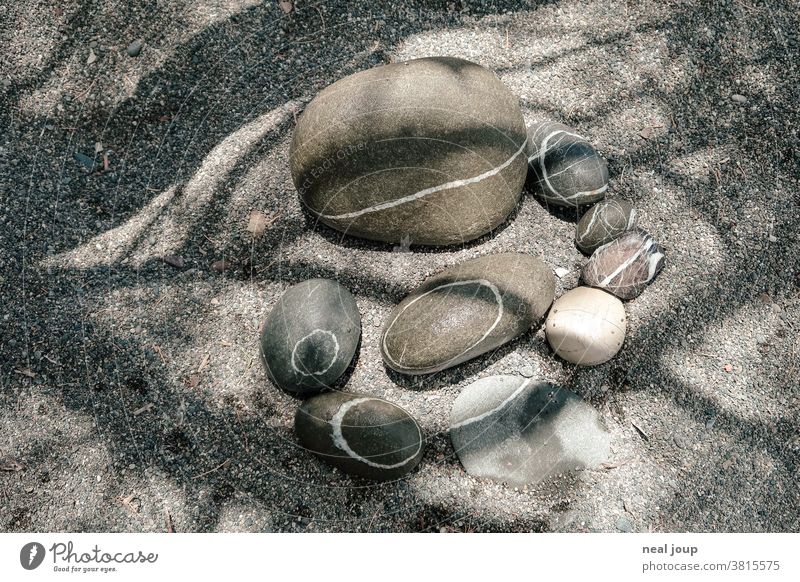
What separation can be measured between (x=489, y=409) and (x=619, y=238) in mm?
1024

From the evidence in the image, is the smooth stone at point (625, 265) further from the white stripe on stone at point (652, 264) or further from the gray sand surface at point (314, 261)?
the gray sand surface at point (314, 261)

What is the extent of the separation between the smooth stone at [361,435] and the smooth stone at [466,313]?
0.79 ft

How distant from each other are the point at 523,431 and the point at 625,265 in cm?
91

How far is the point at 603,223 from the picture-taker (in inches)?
116

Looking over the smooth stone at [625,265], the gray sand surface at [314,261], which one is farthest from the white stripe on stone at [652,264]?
the gray sand surface at [314,261]

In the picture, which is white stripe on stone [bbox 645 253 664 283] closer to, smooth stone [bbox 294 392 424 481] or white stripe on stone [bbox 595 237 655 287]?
white stripe on stone [bbox 595 237 655 287]

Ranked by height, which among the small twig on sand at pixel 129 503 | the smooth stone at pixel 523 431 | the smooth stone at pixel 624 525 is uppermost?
the smooth stone at pixel 523 431

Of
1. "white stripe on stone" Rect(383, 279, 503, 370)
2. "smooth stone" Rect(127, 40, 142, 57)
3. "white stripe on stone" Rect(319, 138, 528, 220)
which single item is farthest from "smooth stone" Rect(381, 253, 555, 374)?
"smooth stone" Rect(127, 40, 142, 57)

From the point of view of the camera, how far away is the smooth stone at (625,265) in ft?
9.43

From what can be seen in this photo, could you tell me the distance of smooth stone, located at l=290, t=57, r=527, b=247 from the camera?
2.74 m

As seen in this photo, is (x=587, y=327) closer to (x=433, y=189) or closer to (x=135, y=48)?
(x=433, y=189)

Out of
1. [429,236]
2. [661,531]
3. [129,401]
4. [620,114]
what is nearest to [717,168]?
[620,114]

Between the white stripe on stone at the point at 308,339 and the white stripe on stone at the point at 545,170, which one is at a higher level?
the white stripe on stone at the point at 545,170

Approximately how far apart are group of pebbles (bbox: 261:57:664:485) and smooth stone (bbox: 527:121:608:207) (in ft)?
0.08
